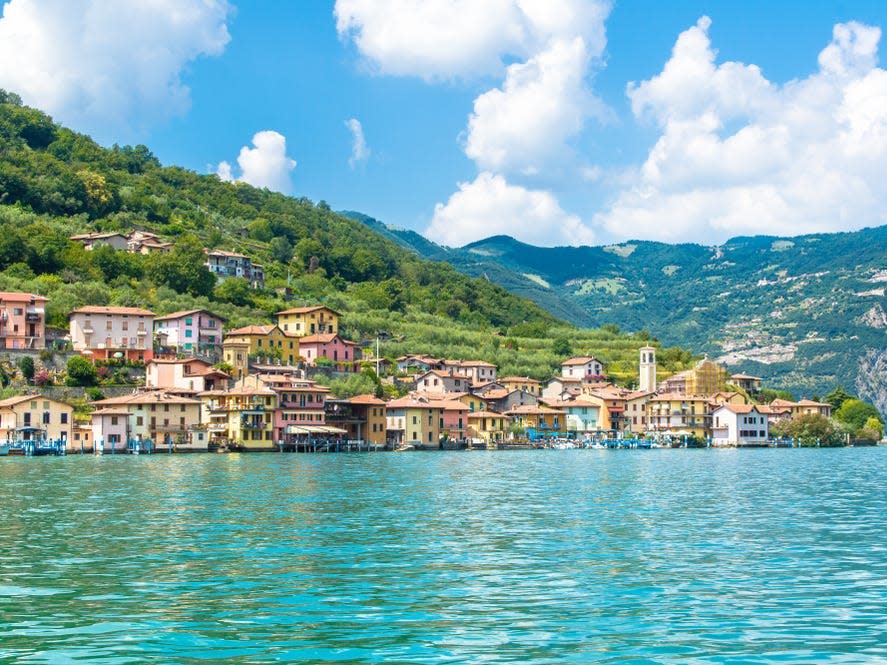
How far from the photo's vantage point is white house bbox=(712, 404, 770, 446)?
124m

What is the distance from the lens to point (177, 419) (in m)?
87.2

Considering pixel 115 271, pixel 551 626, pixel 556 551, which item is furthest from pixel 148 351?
pixel 551 626

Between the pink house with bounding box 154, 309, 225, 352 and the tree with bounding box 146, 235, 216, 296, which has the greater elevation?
the tree with bounding box 146, 235, 216, 296

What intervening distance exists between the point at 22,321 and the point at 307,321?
3358 cm

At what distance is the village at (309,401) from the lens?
85375 mm

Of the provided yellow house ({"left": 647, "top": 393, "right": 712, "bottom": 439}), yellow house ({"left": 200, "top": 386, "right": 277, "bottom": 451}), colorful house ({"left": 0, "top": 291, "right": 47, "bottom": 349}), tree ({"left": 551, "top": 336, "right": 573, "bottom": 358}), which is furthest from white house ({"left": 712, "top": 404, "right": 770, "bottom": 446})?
colorful house ({"left": 0, "top": 291, "right": 47, "bottom": 349})

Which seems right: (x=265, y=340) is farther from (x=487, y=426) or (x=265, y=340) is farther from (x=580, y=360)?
(x=580, y=360)

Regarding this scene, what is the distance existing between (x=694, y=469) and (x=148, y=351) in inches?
2106

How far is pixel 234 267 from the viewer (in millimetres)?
137625

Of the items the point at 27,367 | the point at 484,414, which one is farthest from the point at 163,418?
the point at 484,414

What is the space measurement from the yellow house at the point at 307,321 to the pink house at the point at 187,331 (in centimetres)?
1385

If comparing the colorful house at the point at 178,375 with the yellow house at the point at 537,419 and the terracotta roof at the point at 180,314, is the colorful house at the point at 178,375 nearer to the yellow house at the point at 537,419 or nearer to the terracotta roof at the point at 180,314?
the terracotta roof at the point at 180,314

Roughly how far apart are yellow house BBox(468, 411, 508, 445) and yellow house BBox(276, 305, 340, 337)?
61.6 feet

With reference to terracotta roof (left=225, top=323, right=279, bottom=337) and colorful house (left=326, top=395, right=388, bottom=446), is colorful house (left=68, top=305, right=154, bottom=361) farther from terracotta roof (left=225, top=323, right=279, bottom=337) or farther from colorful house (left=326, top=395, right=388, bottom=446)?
colorful house (left=326, top=395, right=388, bottom=446)
